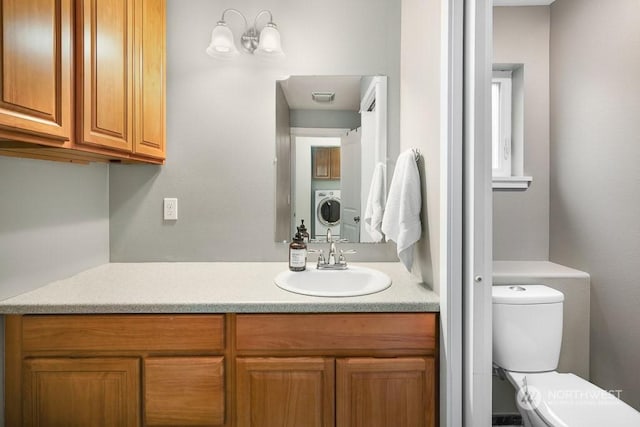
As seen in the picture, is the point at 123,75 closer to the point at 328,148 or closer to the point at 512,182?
the point at 328,148

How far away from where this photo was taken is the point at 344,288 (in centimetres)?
167

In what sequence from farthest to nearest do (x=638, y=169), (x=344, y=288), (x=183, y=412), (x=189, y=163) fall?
1. (x=189, y=163)
2. (x=344, y=288)
3. (x=638, y=169)
4. (x=183, y=412)

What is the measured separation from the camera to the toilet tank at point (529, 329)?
5.19 feet

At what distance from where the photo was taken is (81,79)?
1164mm

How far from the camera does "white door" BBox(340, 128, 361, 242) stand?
1837 millimetres

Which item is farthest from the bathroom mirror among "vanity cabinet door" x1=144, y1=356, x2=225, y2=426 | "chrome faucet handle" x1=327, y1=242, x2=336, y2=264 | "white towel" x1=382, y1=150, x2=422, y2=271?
"vanity cabinet door" x1=144, y1=356, x2=225, y2=426

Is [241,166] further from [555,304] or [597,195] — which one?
[597,195]

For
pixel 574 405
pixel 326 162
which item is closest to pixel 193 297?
pixel 326 162

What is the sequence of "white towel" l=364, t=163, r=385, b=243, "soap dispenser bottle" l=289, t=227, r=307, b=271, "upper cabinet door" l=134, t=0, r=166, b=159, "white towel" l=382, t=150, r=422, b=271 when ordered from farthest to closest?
"white towel" l=364, t=163, r=385, b=243
"soap dispenser bottle" l=289, t=227, r=307, b=271
"upper cabinet door" l=134, t=0, r=166, b=159
"white towel" l=382, t=150, r=422, b=271

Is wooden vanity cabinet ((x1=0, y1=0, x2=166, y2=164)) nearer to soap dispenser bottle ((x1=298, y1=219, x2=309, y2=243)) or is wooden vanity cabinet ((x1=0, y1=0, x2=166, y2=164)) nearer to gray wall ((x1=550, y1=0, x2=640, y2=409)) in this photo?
soap dispenser bottle ((x1=298, y1=219, x2=309, y2=243))

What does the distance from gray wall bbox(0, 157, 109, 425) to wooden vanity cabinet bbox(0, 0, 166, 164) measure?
0.09 m

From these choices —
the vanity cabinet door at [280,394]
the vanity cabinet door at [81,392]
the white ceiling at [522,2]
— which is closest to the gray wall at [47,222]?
the vanity cabinet door at [81,392]

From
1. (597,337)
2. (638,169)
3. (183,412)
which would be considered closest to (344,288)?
(183,412)

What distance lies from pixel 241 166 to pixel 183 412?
1156 mm
